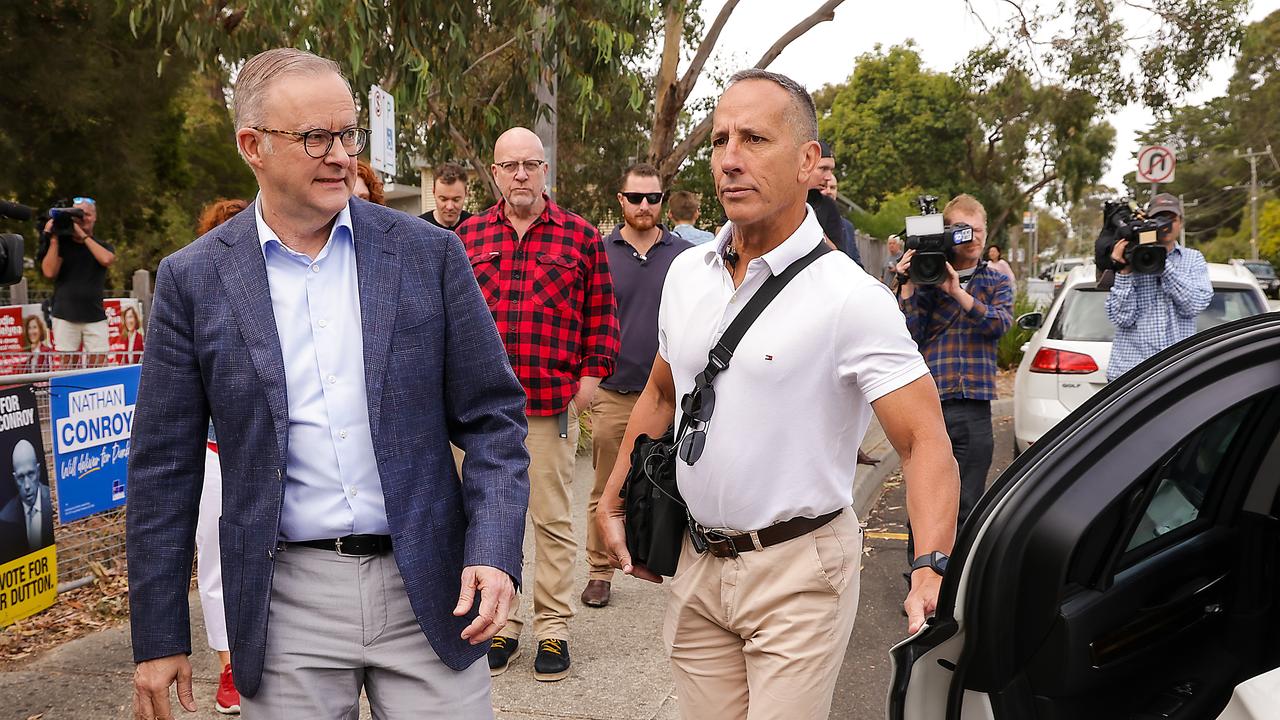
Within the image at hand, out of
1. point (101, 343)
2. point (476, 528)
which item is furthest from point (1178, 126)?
point (476, 528)

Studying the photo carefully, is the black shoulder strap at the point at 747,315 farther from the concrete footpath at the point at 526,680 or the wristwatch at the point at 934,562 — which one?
the concrete footpath at the point at 526,680

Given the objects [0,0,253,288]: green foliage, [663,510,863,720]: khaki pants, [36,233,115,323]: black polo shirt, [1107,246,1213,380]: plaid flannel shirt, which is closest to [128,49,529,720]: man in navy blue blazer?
[663,510,863,720]: khaki pants

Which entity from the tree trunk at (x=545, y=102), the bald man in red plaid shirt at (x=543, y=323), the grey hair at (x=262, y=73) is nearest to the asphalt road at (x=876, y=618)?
the bald man in red plaid shirt at (x=543, y=323)

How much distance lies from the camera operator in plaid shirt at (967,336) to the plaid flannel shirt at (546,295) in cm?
159

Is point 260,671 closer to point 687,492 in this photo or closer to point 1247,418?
point 687,492

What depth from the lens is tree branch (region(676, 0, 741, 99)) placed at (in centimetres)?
1284

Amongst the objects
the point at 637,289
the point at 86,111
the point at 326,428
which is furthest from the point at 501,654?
the point at 86,111

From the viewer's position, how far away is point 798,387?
93.4 inches

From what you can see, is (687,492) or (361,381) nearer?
(361,381)

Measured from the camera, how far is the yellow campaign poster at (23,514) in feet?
14.8

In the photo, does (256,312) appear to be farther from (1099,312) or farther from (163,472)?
(1099,312)

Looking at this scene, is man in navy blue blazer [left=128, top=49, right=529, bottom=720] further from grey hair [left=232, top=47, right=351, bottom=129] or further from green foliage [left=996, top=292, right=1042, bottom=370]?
green foliage [left=996, top=292, right=1042, bottom=370]

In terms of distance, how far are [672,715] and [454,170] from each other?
3.17 m

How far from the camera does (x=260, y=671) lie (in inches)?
86.8
